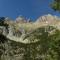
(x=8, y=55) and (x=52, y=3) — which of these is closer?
(x=8, y=55)

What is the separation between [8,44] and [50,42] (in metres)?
0.82

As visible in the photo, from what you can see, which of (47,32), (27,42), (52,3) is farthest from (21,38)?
(52,3)

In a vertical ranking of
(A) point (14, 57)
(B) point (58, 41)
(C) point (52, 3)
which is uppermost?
(C) point (52, 3)

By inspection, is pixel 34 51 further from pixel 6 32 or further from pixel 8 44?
pixel 6 32

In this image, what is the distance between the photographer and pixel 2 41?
4.78 metres

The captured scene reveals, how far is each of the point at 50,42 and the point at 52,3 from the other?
1.16m

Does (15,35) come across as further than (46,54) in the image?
Yes

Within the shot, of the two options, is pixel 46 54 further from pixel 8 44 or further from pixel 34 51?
pixel 8 44

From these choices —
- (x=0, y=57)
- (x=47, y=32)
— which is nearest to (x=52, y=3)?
(x=47, y=32)

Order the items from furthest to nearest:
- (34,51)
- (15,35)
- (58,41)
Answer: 1. (15,35)
2. (34,51)
3. (58,41)

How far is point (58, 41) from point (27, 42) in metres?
0.60

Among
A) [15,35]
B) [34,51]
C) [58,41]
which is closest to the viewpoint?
[58,41]

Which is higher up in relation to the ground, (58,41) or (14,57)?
(58,41)

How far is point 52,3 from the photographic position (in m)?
4.86
